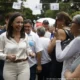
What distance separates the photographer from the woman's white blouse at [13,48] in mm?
6492

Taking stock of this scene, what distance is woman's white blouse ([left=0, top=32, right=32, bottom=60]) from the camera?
649 centimetres

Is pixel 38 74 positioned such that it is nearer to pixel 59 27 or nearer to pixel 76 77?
pixel 59 27

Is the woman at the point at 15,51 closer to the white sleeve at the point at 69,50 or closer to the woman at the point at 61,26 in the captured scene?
the woman at the point at 61,26

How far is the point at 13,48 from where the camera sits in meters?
6.48

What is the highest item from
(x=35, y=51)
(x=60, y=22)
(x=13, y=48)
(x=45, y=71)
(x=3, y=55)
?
(x=60, y=22)

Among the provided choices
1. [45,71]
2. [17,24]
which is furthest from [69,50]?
[45,71]

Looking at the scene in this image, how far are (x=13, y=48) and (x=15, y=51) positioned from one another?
0.22 ft

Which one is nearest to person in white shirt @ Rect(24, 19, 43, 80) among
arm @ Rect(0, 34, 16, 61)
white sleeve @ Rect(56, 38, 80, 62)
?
arm @ Rect(0, 34, 16, 61)

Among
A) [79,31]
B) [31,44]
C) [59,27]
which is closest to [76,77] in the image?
[79,31]

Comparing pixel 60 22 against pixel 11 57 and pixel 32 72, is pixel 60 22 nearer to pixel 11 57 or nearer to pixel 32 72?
pixel 11 57

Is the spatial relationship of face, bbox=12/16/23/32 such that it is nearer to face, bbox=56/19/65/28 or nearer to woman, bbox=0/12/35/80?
woman, bbox=0/12/35/80

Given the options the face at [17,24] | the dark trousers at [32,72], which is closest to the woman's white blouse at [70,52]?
the face at [17,24]

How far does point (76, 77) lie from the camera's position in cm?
422

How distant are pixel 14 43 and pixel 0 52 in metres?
0.28
